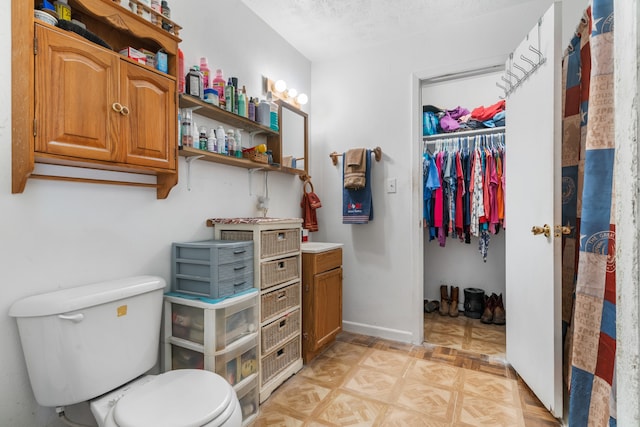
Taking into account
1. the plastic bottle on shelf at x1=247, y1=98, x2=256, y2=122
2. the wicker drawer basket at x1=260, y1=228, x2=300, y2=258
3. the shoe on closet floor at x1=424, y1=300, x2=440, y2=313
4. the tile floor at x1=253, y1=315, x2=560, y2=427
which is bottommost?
the tile floor at x1=253, y1=315, x2=560, y2=427

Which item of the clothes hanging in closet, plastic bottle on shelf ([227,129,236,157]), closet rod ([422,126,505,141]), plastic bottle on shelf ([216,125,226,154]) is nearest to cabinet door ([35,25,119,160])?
plastic bottle on shelf ([216,125,226,154])

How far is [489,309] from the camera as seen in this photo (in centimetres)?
303

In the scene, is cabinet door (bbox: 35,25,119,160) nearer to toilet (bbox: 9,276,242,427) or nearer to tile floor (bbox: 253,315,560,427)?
toilet (bbox: 9,276,242,427)

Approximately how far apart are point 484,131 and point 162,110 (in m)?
2.68

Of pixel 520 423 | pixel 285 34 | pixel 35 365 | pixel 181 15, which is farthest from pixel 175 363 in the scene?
pixel 285 34

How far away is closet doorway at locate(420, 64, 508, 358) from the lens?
8.90 feet

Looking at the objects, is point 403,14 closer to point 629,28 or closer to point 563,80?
point 563,80

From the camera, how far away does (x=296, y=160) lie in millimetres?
2664

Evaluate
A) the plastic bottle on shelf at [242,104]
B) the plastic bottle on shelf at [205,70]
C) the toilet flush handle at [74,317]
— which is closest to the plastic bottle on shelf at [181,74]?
the plastic bottle on shelf at [205,70]

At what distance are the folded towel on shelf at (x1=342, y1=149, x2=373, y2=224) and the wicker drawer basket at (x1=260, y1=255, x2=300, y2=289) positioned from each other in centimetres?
77

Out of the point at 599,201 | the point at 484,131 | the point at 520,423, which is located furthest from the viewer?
the point at 484,131

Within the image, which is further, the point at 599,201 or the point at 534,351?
the point at 534,351

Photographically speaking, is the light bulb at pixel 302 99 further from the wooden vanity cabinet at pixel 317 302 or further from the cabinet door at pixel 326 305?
the cabinet door at pixel 326 305

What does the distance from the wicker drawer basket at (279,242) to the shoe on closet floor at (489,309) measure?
2085mm
